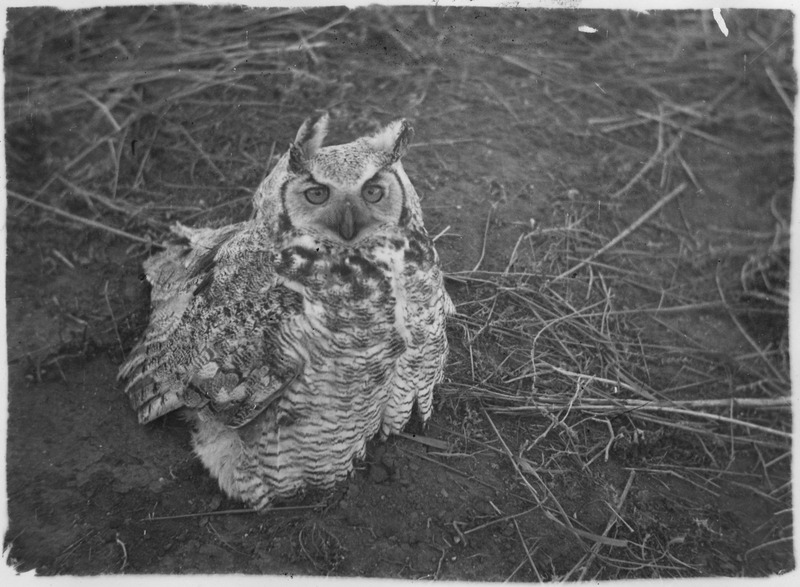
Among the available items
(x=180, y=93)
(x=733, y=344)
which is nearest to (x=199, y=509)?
(x=180, y=93)

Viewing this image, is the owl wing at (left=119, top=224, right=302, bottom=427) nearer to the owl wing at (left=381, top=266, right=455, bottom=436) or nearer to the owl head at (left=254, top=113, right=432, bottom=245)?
the owl head at (left=254, top=113, right=432, bottom=245)

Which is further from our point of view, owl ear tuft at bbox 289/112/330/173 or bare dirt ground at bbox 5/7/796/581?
bare dirt ground at bbox 5/7/796/581

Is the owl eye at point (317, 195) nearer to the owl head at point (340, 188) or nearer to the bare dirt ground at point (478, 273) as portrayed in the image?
the owl head at point (340, 188)

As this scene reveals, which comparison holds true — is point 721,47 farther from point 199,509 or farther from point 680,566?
point 199,509

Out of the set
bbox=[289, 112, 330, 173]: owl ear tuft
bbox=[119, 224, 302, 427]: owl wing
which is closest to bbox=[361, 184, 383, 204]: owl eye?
bbox=[289, 112, 330, 173]: owl ear tuft

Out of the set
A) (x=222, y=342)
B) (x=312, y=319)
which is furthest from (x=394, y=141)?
(x=222, y=342)
